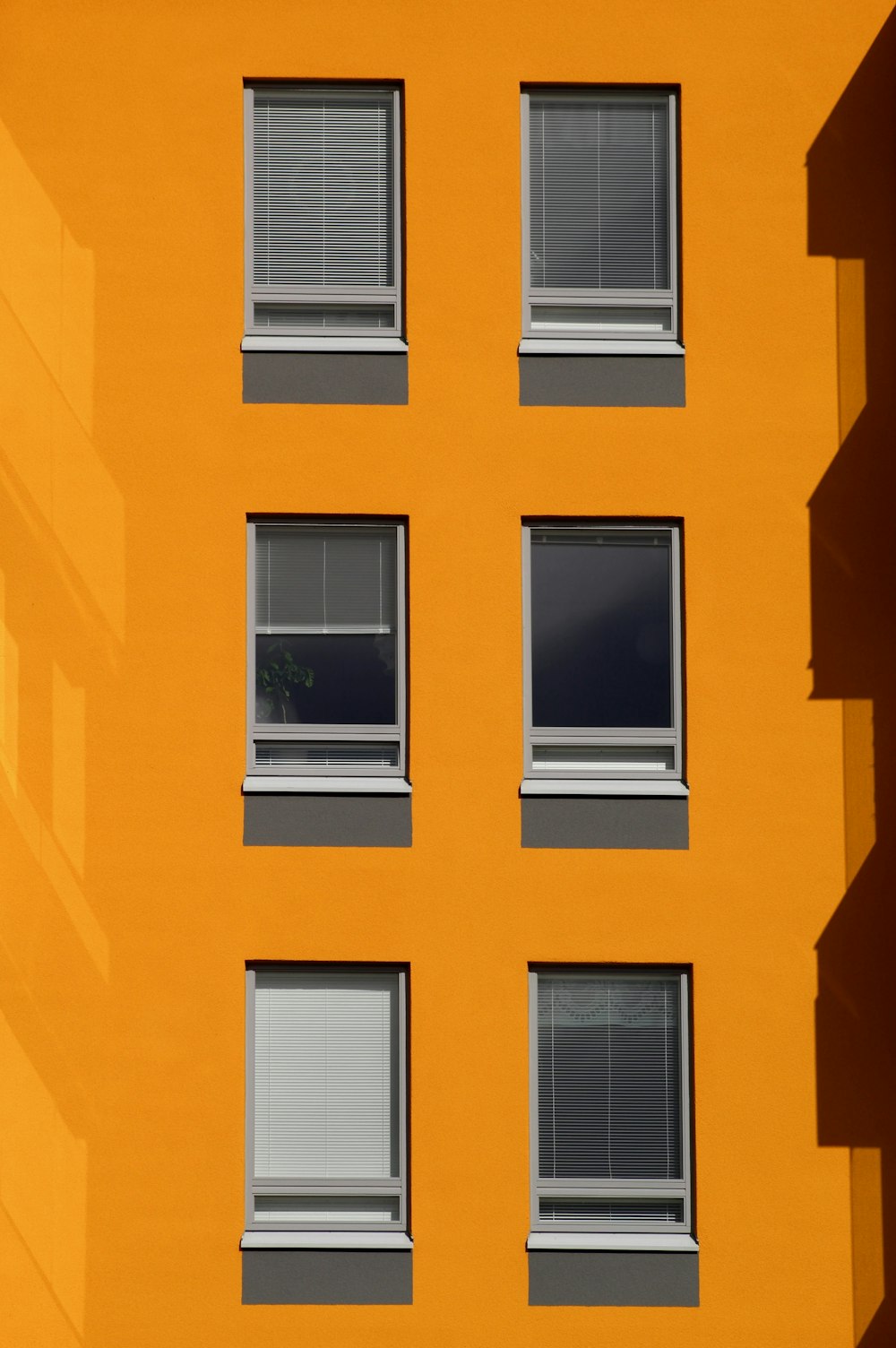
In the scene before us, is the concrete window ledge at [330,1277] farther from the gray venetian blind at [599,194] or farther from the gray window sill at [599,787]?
the gray venetian blind at [599,194]

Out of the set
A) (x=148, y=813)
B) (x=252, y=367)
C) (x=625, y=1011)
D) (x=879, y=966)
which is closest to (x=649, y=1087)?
(x=625, y=1011)

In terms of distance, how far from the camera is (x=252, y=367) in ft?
40.0

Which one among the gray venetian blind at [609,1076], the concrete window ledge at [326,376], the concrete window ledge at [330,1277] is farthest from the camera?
the concrete window ledge at [326,376]

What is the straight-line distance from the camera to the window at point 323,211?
12414mm

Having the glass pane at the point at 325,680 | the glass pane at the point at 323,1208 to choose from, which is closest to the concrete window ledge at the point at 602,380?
the glass pane at the point at 325,680

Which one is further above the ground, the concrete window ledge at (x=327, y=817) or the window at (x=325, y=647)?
the window at (x=325, y=647)

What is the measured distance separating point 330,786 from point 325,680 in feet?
3.15

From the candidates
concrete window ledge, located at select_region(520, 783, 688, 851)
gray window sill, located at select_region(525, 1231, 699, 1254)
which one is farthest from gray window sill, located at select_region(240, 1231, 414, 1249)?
concrete window ledge, located at select_region(520, 783, 688, 851)

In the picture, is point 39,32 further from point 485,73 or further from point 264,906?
point 264,906

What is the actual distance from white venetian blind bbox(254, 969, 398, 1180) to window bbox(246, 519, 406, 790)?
1.82 m

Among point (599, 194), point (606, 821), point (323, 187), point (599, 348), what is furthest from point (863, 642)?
point (323, 187)

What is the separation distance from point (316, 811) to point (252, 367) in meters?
3.83

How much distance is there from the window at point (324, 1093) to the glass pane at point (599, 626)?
9.20ft

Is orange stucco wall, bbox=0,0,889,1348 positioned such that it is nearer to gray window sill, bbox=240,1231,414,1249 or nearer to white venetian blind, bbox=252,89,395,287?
gray window sill, bbox=240,1231,414,1249
